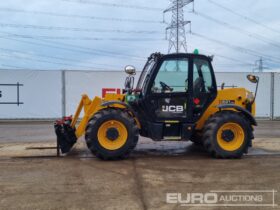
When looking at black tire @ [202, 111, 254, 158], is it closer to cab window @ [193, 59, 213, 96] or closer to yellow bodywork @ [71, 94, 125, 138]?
cab window @ [193, 59, 213, 96]

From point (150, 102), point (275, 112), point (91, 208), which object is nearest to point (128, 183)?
point (91, 208)

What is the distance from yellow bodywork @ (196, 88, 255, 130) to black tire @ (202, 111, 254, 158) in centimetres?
33

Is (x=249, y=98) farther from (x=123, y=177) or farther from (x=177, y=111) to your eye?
(x=123, y=177)

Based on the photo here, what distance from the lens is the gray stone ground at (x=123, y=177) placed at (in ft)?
16.1

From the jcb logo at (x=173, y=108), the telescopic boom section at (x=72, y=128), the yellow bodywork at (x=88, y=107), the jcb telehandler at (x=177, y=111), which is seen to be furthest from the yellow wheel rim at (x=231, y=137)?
the telescopic boom section at (x=72, y=128)

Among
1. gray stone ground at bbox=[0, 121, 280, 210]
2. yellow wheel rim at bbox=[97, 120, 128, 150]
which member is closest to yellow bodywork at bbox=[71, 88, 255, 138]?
yellow wheel rim at bbox=[97, 120, 128, 150]

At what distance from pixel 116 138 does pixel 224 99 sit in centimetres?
273

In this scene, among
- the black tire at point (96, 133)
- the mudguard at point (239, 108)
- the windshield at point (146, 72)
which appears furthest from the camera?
the windshield at point (146, 72)

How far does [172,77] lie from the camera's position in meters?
7.86

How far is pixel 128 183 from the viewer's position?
572cm

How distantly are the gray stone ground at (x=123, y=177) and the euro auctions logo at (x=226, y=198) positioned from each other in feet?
0.31

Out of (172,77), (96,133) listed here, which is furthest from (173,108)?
(96,133)

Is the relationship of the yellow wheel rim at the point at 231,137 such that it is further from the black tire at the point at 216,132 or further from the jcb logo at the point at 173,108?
the jcb logo at the point at 173,108

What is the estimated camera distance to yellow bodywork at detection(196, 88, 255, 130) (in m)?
8.19
